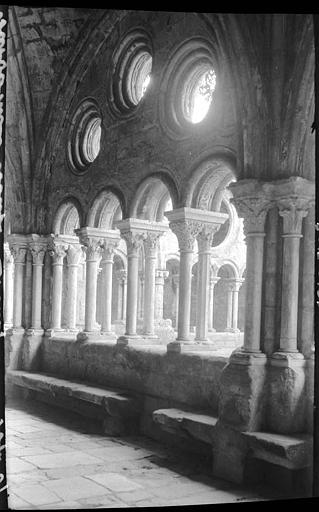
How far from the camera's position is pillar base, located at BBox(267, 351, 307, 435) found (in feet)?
20.9

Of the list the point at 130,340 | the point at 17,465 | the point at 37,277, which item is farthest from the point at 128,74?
the point at 17,465

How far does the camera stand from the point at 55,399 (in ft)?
33.7

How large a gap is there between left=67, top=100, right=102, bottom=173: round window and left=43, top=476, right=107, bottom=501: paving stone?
6.05m

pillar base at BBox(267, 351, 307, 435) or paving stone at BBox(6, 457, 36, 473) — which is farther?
paving stone at BBox(6, 457, 36, 473)

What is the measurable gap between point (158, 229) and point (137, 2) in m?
5.44

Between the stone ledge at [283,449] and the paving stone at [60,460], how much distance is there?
2.06 m

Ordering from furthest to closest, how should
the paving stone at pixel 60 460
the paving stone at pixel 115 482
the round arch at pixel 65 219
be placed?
1. the round arch at pixel 65 219
2. the paving stone at pixel 60 460
3. the paving stone at pixel 115 482

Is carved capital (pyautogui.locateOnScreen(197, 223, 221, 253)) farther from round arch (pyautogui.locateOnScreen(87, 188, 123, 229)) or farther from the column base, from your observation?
the column base

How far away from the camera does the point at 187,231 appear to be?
834 cm

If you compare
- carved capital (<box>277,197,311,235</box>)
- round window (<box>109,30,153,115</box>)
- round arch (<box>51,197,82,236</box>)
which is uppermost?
round window (<box>109,30,153,115</box>)

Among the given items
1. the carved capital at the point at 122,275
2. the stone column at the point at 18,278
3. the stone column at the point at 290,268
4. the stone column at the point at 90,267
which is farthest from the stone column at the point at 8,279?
the stone column at the point at 290,268

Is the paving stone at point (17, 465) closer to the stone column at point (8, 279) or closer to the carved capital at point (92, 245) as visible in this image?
the carved capital at point (92, 245)

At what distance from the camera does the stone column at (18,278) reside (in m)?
12.3

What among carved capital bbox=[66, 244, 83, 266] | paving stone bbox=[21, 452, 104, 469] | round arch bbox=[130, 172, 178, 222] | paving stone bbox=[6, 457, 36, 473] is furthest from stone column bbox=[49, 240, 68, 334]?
paving stone bbox=[6, 457, 36, 473]
